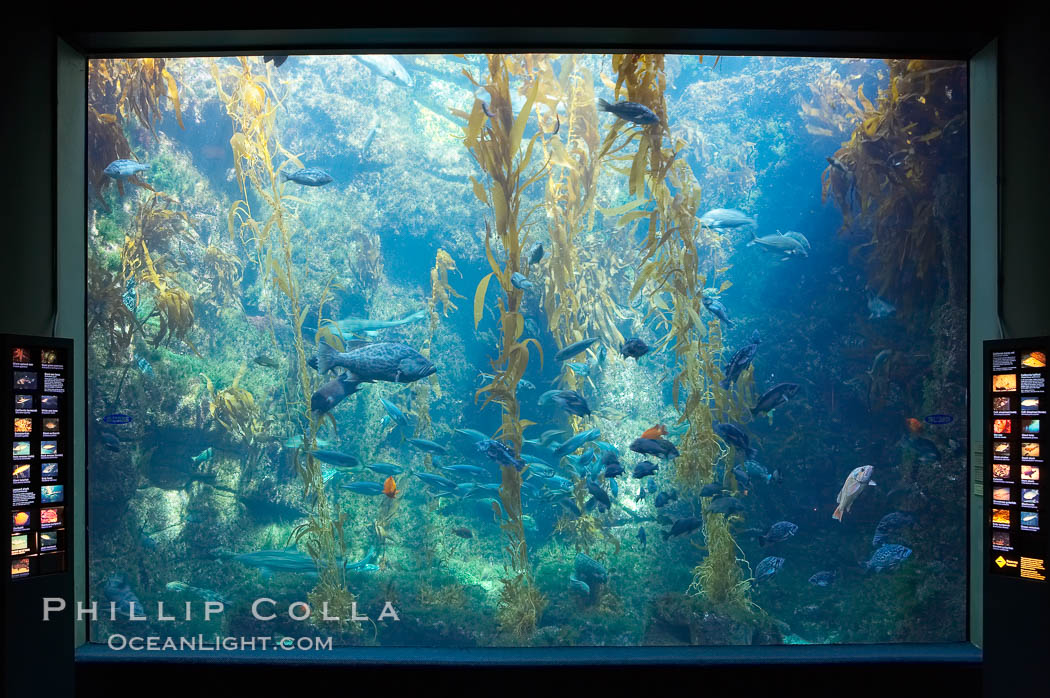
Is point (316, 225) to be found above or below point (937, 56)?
below

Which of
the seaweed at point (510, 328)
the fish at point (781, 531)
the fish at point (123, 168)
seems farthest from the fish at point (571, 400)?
the fish at point (123, 168)

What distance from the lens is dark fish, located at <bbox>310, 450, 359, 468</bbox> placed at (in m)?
4.98

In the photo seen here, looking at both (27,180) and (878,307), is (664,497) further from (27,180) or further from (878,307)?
(27,180)

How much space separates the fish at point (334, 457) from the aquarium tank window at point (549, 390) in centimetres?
5

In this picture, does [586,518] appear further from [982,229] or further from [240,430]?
[982,229]

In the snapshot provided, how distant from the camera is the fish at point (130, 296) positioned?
529cm

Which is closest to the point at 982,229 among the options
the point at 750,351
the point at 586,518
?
the point at 750,351

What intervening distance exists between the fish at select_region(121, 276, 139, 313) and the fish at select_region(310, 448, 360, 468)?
2.24m

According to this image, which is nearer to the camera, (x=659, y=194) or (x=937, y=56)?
(x=937, y=56)

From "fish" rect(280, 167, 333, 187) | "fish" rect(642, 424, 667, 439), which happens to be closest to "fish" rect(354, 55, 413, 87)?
"fish" rect(280, 167, 333, 187)

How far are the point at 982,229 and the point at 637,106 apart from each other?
2.86 metres

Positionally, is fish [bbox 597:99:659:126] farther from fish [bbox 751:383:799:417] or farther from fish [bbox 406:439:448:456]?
fish [bbox 406:439:448:456]

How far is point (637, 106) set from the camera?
4273mm

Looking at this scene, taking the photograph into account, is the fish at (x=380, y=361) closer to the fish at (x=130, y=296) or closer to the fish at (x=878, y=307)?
the fish at (x=130, y=296)
